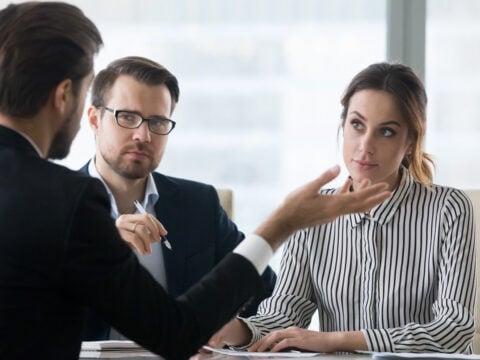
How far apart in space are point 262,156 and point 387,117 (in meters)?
1.63

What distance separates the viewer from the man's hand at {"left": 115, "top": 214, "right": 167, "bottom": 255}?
2.41 meters

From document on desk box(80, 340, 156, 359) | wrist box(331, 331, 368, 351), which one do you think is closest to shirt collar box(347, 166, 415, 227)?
wrist box(331, 331, 368, 351)

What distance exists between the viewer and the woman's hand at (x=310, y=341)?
2.27 meters

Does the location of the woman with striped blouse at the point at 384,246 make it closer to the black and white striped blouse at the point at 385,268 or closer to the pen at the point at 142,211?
the black and white striped blouse at the point at 385,268

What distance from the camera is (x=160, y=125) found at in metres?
2.85

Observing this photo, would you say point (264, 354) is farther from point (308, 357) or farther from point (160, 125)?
point (160, 125)

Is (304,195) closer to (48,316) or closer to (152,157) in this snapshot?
(48,316)

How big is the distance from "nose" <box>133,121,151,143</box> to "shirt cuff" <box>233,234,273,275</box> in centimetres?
126

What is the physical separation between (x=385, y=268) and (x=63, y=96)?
137 cm

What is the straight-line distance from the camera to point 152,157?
2820mm

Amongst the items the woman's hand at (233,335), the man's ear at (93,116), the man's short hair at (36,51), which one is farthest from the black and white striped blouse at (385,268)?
the man's short hair at (36,51)

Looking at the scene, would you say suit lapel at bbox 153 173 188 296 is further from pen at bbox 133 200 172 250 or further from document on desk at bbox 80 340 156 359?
document on desk at bbox 80 340 156 359

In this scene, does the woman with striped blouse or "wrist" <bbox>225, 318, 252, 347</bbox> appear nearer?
"wrist" <bbox>225, 318, 252, 347</bbox>

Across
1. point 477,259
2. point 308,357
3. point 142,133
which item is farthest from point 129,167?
point 477,259
